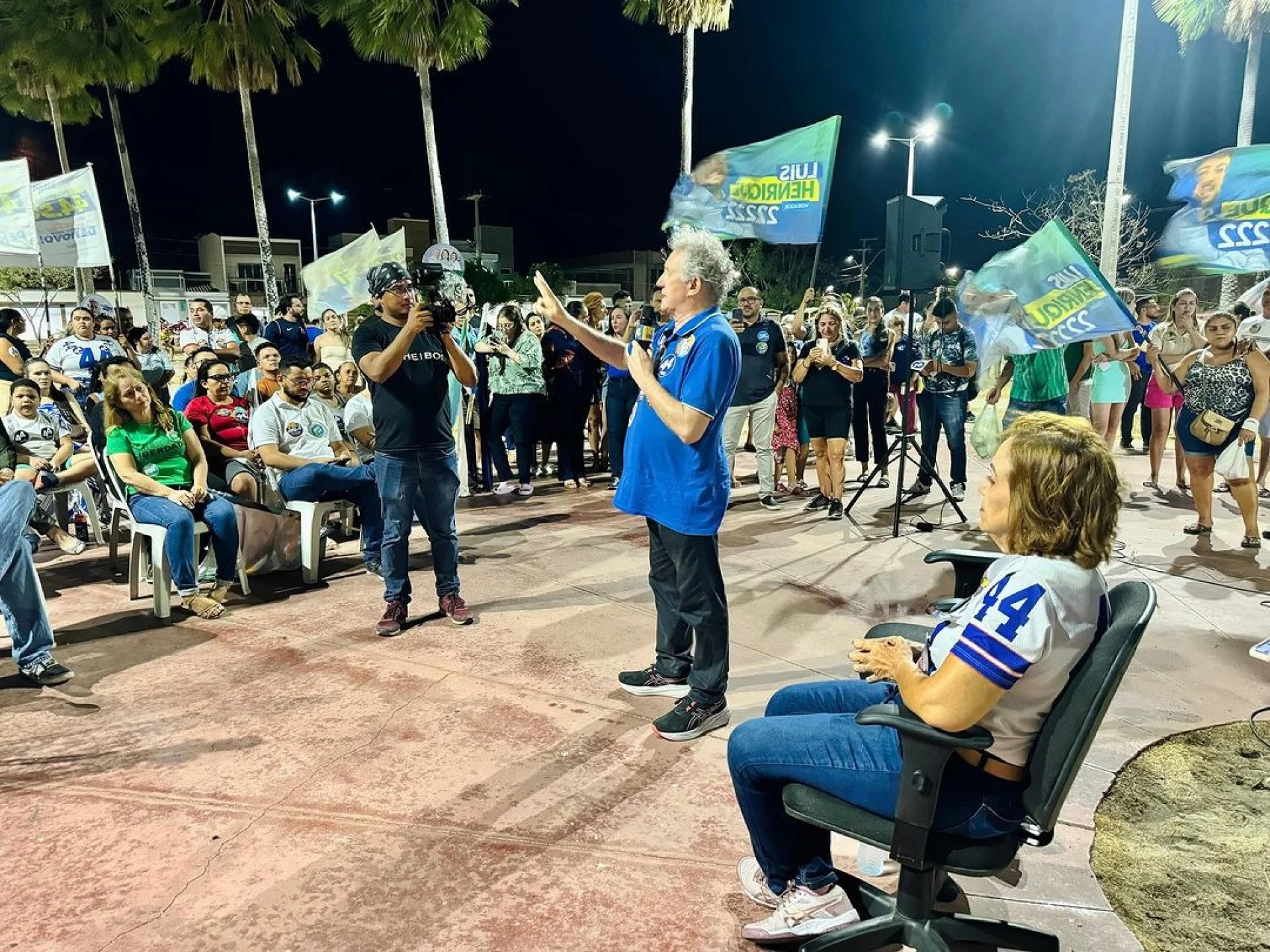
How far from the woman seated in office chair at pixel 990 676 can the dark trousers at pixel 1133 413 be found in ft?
29.1

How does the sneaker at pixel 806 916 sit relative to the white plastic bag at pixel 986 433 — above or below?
below

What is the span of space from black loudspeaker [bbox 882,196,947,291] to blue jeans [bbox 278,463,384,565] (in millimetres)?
4544

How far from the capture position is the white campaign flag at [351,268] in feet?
31.4

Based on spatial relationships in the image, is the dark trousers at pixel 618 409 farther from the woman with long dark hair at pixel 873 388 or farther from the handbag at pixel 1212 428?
the handbag at pixel 1212 428

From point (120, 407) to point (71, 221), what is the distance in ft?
27.5

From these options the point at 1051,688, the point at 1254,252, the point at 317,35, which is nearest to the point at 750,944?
the point at 1051,688

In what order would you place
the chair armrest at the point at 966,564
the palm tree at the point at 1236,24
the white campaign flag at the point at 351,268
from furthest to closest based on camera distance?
the palm tree at the point at 1236,24 < the white campaign flag at the point at 351,268 < the chair armrest at the point at 966,564

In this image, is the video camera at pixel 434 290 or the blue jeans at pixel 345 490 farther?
the blue jeans at pixel 345 490

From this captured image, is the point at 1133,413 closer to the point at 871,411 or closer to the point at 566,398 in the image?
the point at 871,411

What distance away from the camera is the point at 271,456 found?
18.3 feet

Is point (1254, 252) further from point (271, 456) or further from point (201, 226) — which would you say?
point (201, 226)

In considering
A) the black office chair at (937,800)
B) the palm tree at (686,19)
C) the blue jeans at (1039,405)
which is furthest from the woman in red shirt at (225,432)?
the palm tree at (686,19)

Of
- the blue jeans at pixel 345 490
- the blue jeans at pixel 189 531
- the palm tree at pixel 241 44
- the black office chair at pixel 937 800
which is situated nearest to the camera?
the black office chair at pixel 937 800

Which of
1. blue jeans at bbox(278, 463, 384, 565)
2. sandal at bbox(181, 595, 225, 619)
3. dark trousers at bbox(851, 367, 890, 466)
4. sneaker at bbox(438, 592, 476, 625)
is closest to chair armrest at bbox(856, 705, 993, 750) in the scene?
sneaker at bbox(438, 592, 476, 625)
